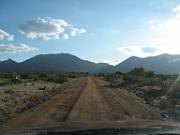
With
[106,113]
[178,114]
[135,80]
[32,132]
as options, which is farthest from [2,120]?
[135,80]

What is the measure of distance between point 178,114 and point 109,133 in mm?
13276

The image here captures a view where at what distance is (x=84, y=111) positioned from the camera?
18797 millimetres

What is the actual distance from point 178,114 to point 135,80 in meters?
44.8

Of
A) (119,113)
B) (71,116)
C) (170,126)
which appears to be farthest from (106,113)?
(170,126)

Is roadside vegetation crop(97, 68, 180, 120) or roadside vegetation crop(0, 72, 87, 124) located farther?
roadside vegetation crop(0, 72, 87, 124)

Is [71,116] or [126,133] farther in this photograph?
[71,116]

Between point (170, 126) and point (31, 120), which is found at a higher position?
point (170, 126)

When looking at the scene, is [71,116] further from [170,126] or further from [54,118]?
[170,126]

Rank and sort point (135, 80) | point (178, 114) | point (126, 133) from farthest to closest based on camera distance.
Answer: point (135, 80), point (178, 114), point (126, 133)

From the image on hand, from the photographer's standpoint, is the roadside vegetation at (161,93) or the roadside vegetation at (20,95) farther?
the roadside vegetation at (20,95)

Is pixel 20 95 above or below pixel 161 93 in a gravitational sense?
below

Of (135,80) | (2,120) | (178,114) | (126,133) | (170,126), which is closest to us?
(126,133)

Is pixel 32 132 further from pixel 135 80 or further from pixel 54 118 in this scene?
pixel 135 80

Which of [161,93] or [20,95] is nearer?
[20,95]
